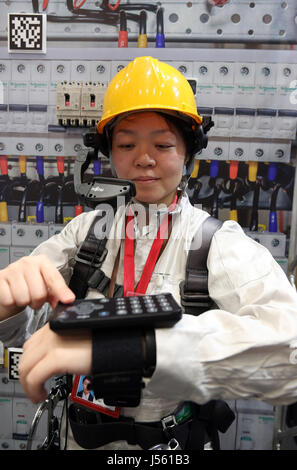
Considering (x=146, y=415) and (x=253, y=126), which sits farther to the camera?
(x=253, y=126)

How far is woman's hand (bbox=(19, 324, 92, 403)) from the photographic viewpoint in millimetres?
446

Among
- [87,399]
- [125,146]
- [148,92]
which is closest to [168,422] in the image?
[87,399]

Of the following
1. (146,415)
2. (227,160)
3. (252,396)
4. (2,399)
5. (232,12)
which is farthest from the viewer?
(2,399)

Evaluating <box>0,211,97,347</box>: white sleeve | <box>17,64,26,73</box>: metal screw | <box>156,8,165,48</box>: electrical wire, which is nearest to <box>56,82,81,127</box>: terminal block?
<box>17,64,26,73</box>: metal screw

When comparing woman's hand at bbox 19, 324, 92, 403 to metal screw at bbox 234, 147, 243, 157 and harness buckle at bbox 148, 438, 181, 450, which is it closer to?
harness buckle at bbox 148, 438, 181, 450

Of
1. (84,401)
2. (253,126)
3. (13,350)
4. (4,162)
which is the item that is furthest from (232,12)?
(13,350)

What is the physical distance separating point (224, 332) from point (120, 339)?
204 millimetres

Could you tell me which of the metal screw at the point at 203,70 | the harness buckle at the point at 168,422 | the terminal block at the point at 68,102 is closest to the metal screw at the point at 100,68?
the terminal block at the point at 68,102

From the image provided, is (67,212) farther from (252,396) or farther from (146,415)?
(252,396)

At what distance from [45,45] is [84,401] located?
173 centimetres

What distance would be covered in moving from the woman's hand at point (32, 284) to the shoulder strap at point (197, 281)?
38cm

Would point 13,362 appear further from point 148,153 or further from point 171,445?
point 148,153

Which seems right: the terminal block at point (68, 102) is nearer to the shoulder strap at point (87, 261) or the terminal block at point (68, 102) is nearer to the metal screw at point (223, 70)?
the metal screw at point (223, 70)

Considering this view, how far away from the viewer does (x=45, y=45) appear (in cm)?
161
